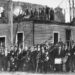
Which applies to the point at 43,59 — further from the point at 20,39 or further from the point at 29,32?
the point at 20,39

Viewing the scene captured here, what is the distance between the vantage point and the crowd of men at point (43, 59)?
16016 mm

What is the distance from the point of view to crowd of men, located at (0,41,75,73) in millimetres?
16016

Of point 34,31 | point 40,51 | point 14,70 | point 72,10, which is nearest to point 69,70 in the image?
point 40,51

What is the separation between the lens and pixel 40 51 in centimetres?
1606

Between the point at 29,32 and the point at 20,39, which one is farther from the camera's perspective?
the point at 20,39

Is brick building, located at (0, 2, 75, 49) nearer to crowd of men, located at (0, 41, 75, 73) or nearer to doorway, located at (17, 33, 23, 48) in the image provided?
doorway, located at (17, 33, 23, 48)

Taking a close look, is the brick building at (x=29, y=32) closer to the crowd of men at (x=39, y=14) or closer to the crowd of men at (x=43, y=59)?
the crowd of men at (x=39, y=14)

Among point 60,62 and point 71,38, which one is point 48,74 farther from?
point 71,38

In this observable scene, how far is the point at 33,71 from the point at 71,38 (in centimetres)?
681

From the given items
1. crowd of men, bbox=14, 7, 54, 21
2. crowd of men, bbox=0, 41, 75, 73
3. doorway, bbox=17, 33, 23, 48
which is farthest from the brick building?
crowd of men, bbox=0, 41, 75, 73

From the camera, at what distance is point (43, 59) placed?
1595 cm

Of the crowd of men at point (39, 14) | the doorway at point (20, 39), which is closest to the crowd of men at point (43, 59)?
the doorway at point (20, 39)

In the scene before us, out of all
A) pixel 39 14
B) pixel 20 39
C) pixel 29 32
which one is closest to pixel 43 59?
pixel 29 32

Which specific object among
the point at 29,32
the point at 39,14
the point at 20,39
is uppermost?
the point at 39,14
